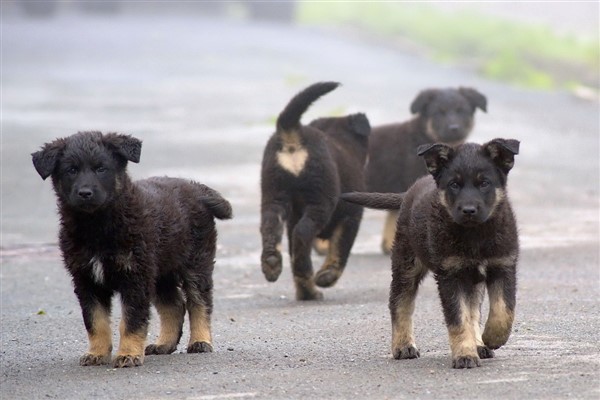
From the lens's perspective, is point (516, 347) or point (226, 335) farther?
point (226, 335)

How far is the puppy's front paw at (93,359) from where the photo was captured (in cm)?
789

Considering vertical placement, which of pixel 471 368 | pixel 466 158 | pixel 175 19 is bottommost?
pixel 175 19

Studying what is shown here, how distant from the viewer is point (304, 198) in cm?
1096

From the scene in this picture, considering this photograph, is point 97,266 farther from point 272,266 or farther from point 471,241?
point 272,266

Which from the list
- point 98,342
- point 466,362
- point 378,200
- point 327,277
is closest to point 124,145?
point 98,342

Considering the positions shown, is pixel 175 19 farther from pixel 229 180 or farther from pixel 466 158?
pixel 466 158

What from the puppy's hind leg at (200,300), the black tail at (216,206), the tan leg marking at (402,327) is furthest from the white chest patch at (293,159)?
the tan leg marking at (402,327)

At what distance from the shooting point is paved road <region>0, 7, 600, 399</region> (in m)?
7.28

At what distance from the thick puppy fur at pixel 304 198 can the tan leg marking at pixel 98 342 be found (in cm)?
265

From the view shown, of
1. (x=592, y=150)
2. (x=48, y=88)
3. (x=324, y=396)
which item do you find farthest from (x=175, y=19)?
(x=324, y=396)

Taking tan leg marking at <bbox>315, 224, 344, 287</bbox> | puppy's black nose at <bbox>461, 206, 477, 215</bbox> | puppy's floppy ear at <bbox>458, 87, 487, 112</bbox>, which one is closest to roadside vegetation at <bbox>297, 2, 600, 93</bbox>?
puppy's floppy ear at <bbox>458, 87, 487, 112</bbox>

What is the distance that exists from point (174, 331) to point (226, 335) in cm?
69

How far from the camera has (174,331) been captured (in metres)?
8.61

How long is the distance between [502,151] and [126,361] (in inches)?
97.3
